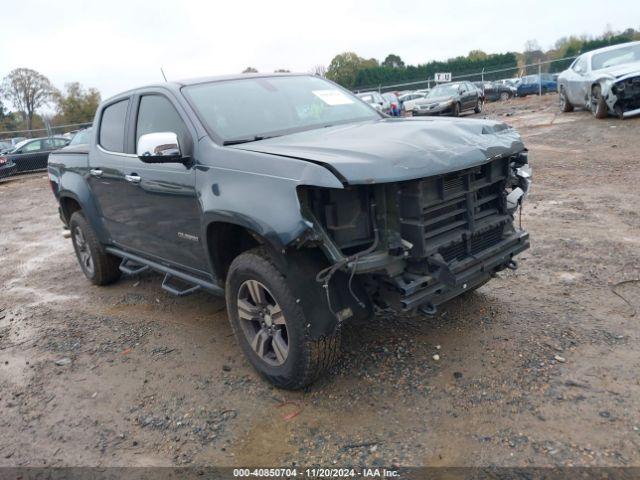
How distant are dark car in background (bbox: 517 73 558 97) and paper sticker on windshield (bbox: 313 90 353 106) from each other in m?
29.1

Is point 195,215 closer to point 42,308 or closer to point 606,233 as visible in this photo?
point 42,308

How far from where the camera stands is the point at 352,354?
376 cm

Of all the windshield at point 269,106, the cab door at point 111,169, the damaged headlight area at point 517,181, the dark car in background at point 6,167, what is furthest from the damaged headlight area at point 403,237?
the dark car in background at point 6,167

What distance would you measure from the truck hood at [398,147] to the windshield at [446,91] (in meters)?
18.3

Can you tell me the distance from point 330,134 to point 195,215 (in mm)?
1077

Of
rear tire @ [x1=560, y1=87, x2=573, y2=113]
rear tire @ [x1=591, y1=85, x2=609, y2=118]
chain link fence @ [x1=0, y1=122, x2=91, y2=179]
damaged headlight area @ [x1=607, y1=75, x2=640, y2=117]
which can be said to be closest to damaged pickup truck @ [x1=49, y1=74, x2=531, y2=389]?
damaged headlight area @ [x1=607, y1=75, x2=640, y2=117]

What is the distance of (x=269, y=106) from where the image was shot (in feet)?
13.6

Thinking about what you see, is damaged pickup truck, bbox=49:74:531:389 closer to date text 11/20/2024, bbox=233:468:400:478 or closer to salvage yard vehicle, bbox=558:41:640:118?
date text 11/20/2024, bbox=233:468:400:478

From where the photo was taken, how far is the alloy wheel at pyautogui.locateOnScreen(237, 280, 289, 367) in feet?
11.0

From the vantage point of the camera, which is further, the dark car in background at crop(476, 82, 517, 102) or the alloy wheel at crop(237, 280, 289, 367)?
the dark car in background at crop(476, 82, 517, 102)

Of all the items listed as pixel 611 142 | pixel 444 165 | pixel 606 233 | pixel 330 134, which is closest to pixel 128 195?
pixel 330 134

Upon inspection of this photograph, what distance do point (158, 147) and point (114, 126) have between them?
5.30 feet

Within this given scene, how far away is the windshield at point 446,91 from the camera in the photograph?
21.0 meters

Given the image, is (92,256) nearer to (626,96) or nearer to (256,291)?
(256,291)
